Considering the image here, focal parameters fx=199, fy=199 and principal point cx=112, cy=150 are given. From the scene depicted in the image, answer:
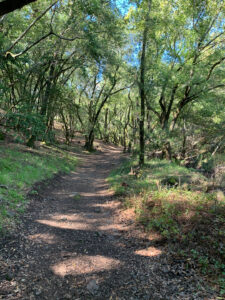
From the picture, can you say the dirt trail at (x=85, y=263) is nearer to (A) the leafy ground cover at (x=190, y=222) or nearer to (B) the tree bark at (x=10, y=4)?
(A) the leafy ground cover at (x=190, y=222)

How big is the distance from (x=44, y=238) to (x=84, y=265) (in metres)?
1.37

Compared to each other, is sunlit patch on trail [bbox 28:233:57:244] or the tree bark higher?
the tree bark

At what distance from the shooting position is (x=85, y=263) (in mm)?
4070

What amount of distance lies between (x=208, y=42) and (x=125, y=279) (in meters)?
14.5

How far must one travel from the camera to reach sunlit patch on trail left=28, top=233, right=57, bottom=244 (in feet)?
15.4

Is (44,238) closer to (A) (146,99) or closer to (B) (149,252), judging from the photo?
(B) (149,252)

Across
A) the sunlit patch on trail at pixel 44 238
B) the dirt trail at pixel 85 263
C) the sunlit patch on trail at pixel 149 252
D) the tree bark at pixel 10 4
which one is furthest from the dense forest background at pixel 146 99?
the sunlit patch on trail at pixel 44 238

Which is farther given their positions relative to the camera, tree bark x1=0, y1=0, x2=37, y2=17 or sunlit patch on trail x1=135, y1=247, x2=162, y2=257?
sunlit patch on trail x1=135, y1=247, x2=162, y2=257

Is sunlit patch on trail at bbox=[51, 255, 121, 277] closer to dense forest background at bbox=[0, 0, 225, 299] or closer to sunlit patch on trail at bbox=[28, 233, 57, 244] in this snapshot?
sunlit patch on trail at bbox=[28, 233, 57, 244]

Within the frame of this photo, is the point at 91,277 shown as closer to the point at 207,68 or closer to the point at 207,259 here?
the point at 207,259

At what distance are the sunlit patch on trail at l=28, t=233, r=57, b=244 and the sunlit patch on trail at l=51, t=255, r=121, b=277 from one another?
85 cm

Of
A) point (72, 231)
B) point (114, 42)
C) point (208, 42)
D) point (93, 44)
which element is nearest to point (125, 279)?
point (72, 231)

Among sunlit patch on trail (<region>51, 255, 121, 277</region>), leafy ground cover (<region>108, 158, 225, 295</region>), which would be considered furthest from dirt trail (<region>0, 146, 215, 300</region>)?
leafy ground cover (<region>108, 158, 225, 295</region>)

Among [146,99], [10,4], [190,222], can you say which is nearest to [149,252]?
[190,222]
